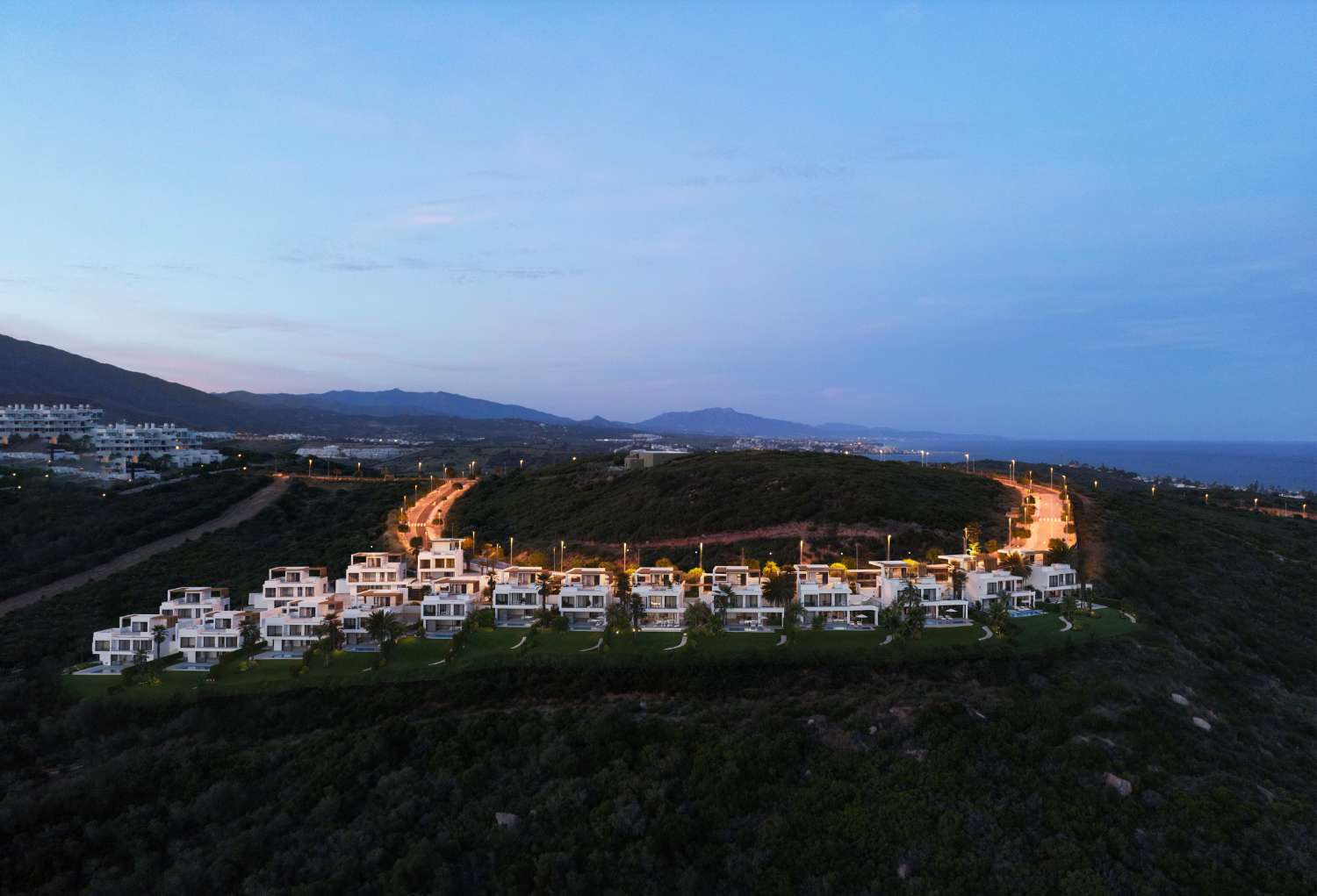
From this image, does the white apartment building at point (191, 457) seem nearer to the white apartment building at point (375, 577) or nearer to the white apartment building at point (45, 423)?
the white apartment building at point (45, 423)

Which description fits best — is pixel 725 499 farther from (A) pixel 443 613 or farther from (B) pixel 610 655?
(B) pixel 610 655

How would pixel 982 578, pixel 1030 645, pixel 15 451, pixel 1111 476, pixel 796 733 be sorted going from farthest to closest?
pixel 1111 476 < pixel 15 451 < pixel 982 578 < pixel 1030 645 < pixel 796 733

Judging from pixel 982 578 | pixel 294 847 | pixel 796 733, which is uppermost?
pixel 982 578

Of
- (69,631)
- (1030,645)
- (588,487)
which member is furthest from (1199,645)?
(69,631)

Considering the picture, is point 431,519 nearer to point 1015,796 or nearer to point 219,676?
point 219,676

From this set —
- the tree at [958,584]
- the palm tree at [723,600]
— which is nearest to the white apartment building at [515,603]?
the palm tree at [723,600]

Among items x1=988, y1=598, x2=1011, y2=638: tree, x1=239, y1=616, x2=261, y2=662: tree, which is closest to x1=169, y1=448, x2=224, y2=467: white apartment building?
x1=239, y1=616, x2=261, y2=662: tree
